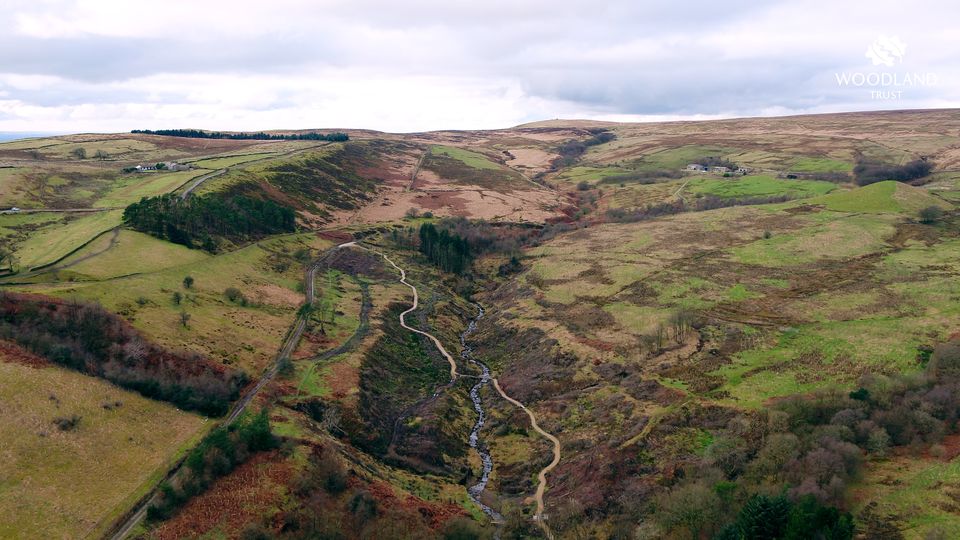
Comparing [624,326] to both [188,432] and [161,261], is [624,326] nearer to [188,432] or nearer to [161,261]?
[188,432]

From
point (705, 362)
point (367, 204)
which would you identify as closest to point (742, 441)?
point (705, 362)

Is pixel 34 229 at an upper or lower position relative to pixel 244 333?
upper

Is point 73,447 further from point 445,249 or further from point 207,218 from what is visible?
point 445,249

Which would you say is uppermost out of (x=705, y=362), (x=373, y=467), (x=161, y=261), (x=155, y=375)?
(x=161, y=261)

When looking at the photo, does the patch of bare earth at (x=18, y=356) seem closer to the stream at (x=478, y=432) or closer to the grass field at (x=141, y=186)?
the stream at (x=478, y=432)

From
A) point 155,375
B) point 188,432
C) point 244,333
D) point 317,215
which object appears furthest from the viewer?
point 317,215

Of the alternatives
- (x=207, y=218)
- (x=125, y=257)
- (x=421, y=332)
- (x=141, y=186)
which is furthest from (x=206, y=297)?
(x=141, y=186)

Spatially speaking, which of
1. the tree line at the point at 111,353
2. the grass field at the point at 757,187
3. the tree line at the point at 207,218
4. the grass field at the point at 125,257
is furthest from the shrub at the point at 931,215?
the grass field at the point at 125,257
